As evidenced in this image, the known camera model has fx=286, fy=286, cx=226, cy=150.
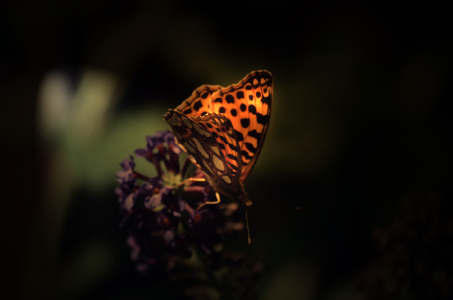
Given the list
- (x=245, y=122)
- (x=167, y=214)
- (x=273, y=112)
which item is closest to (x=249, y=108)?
(x=245, y=122)

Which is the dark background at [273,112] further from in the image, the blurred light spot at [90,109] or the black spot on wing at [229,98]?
the black spot on wing at [229,98]

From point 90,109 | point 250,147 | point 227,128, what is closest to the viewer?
point 227,128

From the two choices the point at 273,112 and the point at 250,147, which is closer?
the point at 250,147

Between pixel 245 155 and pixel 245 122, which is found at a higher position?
pixel 245 122

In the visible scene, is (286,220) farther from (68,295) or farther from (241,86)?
(68,295)

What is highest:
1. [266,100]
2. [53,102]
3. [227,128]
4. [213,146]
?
[266,100]

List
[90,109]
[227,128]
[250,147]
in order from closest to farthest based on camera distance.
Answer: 1. [227,128]
2. [250,147]
3. [90,109]

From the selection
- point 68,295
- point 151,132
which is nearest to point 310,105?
point 151,132

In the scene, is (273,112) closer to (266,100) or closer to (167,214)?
(266,100)

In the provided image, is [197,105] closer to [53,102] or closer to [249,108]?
[249,108]
